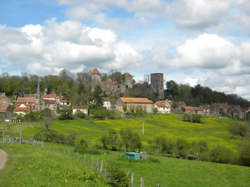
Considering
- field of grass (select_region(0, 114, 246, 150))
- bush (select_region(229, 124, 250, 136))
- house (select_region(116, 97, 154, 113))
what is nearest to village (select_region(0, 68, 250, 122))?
house (select_region(116, 97, 154, 113))

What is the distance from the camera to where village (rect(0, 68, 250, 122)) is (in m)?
104

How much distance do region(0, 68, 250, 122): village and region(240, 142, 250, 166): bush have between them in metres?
63.8

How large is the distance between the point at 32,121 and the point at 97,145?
119 ft

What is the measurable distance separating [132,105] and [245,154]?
93278mm

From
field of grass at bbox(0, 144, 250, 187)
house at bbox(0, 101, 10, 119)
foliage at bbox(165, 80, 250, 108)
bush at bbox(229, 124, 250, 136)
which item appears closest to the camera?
field of grass at bbox(0, 144, 250, 187)

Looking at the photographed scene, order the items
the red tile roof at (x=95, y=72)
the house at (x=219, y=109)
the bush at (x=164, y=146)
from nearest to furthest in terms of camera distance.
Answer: the bush at (x=164, y=146), the red tile roof at (x=95, y=72), the house at (x=219, y=109)

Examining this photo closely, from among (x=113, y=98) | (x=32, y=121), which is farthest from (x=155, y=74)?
(x=32, y=121)

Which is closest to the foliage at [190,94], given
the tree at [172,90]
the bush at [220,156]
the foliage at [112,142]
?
the tree at [172,90]

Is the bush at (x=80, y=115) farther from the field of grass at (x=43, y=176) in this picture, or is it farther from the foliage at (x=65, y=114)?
the field of grass at (x=43, y=176)

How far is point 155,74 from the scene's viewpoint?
7854 inches

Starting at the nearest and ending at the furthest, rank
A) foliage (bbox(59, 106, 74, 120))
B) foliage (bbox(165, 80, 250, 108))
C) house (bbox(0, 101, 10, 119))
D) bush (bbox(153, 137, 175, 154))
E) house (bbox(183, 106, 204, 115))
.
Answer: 1. bush (bbox(153, 137, 175, 154))
2. house (bbox(0, 101, 10, 119))
3. foliage (bbox(59, 106, 74, 120))
4. house (bbox(183, 106, 204, 115))
5. foliage (bbox(165, 80, 250, 108))

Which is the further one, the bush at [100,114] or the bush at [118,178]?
the bush at [100,114]

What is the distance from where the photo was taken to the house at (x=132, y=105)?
130875mm

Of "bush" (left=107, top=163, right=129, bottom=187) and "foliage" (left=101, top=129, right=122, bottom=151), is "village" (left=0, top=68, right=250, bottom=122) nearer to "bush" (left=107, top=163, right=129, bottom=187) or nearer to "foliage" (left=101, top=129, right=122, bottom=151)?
"foliage" (left=101, top=129, right=122, bottom=151)
